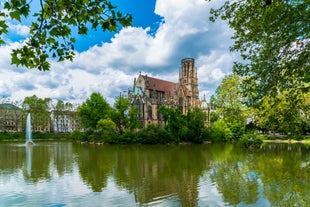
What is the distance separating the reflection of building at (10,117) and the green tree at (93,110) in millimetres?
34832

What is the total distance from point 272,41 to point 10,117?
306ft

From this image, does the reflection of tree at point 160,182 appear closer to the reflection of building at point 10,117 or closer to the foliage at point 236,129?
the foliage at point 236,129

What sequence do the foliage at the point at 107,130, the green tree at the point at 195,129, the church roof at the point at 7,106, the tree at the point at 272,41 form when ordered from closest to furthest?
the tree at the point at 272,41 < the foliage at the point at 107,130 < the green tree at the point at 195,129 < the church roof at the point at 7,106

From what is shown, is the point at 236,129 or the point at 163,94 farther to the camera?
the point at 163,94

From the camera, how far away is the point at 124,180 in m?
16.4

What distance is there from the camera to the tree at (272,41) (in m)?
7.12

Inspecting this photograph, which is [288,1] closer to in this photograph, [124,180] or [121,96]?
[124,180]

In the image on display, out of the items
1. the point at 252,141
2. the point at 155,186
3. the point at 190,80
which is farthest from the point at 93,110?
the point at 155,186

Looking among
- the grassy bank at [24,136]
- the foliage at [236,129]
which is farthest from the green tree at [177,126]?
the grassy bank at [24,136]

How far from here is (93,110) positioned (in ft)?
197

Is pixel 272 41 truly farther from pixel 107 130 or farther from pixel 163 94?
pixel 163 94

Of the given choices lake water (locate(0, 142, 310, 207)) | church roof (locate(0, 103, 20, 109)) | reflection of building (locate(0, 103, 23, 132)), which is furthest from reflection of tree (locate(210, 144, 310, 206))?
church roof (locate(0, 103, 20, 109))

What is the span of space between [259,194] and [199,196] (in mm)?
2898

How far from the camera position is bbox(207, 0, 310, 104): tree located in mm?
7118
